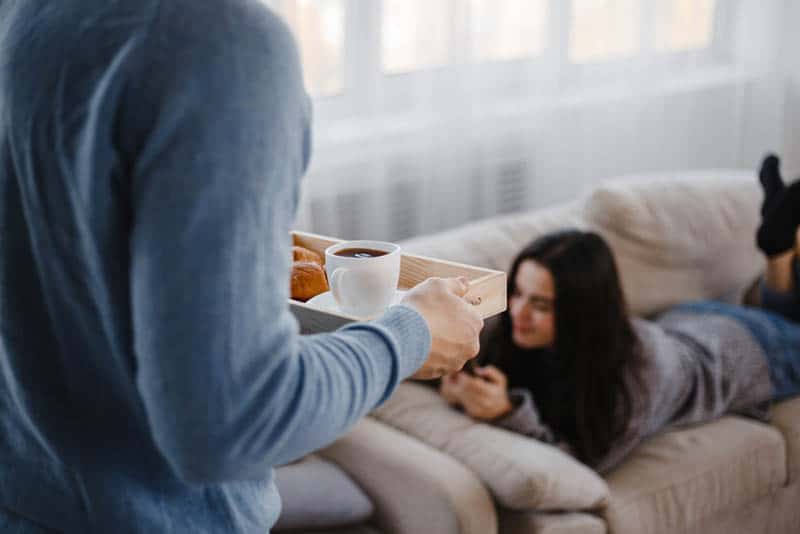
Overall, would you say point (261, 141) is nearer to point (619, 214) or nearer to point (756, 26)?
point (619, 214)

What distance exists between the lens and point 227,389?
58 cm

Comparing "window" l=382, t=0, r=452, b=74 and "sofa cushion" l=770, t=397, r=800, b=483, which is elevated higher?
"window" l=382, t=0, r=452, b=74

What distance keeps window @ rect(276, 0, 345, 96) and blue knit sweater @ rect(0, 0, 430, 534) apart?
1628 mm

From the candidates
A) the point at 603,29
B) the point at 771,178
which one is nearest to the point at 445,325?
the point at 771,178

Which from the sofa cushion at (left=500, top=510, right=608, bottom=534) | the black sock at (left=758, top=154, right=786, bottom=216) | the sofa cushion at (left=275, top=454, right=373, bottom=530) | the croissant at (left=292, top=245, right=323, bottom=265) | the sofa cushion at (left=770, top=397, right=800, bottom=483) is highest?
the croissant at (left=292, top=245, right=323, bottom=265)

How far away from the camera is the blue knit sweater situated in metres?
0.57

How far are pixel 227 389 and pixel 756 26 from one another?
3.22 metres

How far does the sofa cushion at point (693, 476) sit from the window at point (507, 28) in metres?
1.08

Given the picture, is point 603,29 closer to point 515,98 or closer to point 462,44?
point 515,98

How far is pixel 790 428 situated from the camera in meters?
2.23

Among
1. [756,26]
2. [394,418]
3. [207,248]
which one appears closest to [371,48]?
[394,418]

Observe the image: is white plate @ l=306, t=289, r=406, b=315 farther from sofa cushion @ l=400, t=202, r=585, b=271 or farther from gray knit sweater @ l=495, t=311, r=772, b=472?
sofa cushion @ l=400, t=202, r=585, b=271

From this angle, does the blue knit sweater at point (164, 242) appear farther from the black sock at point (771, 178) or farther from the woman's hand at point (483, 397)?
the black sock at point (771, 178)

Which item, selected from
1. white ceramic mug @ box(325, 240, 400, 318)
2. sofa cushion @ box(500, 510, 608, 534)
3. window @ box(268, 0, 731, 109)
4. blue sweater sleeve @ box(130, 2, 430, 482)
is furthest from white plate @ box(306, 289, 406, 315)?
window @ box(268, 0, 731, 109)
